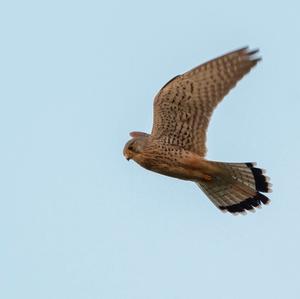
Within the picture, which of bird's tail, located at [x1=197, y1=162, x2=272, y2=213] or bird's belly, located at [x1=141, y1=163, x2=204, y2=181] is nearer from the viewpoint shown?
bird's belly, located at [x1=141, y1=163, x2=204, y2=181]

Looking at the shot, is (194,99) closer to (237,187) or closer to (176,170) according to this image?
(176,170)

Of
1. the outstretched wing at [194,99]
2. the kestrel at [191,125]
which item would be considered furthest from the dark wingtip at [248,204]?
the outstretched wing at [194,99]

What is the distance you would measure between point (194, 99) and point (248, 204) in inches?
72.9

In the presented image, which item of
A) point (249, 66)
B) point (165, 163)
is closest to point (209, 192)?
point (165, 163)

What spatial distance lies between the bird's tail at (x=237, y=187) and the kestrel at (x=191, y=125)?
0.02m

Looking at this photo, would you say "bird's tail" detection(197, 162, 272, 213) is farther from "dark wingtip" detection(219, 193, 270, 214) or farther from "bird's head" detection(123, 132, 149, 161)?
"bird's head" detection(123, 132, 149, 161)

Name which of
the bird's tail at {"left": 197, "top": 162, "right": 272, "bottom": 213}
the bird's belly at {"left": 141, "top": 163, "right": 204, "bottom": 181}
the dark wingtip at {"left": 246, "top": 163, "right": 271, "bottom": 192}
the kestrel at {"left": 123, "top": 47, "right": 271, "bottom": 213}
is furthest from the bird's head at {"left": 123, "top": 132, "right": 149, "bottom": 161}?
the dark wingtip at {"left": 246, "top": 163, "right": 271, "bottom": 192}

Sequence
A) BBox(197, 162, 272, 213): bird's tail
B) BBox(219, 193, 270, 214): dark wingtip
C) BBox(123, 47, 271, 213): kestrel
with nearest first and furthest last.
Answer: BBox(123, 47, 271, 213): kestrel < BBox(197, 162, 272, 213): bird's tail < BBox(219, 193, 270, 214): dark wingtip

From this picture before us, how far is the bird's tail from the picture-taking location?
38.9 feet

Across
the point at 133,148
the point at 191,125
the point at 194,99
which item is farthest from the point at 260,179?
the point at 133,148

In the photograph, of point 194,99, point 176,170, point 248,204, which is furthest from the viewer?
point 248,204

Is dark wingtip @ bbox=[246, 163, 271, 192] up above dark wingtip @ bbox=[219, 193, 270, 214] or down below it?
above

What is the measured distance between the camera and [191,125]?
38.3 feet

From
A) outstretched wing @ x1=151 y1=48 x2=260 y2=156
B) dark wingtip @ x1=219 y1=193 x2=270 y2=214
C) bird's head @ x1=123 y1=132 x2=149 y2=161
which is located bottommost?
dark wingtip @ x1=219 y1=193 x2=270 y2=214
